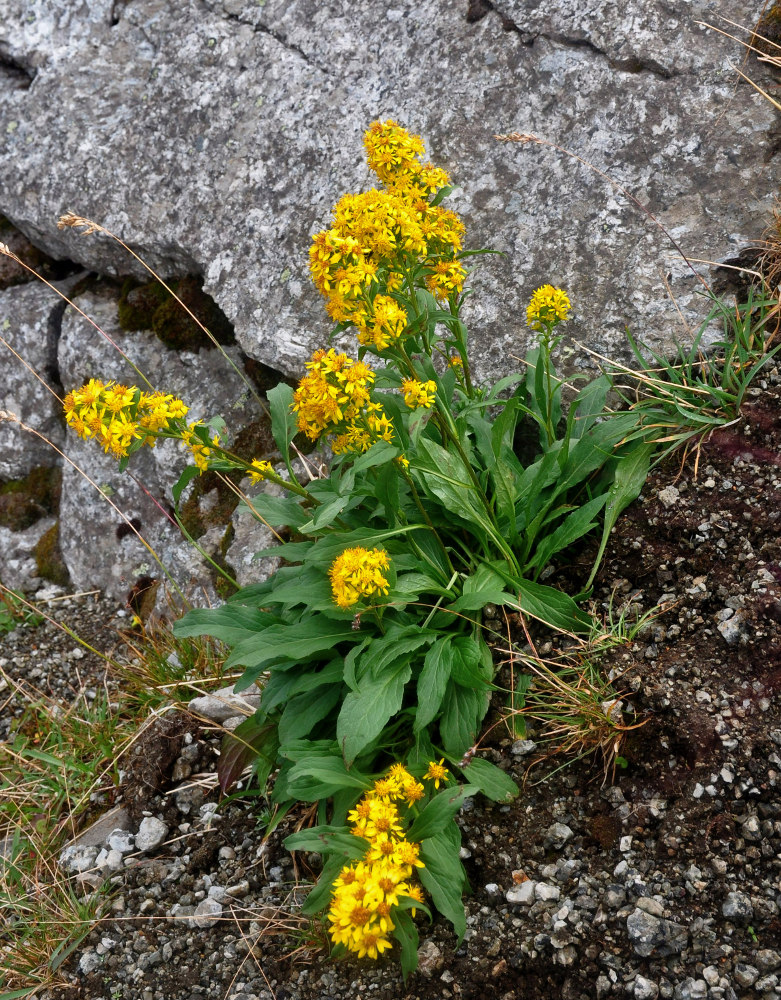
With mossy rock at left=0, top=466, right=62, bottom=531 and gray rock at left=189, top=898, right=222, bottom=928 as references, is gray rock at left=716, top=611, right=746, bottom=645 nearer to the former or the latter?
gray rock at left=189, top=898, right=222, bottom=928

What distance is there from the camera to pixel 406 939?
2135 millimetres

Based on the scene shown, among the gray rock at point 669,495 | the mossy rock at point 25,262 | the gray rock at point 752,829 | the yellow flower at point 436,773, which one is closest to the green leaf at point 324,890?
the yellow flower at point 436,773

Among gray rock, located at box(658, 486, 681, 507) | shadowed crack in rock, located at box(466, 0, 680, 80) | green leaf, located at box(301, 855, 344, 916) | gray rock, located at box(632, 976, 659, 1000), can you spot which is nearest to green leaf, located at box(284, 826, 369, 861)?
green leaf, located at box(301, 855, 344, 916)

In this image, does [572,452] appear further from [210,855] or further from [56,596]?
[56,596]

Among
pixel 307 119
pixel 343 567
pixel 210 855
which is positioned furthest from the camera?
pixel 307 119

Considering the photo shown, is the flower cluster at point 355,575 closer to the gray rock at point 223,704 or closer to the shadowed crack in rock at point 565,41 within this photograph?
the gray rock at point 223,704

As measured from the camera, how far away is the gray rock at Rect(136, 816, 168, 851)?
2.99 meters

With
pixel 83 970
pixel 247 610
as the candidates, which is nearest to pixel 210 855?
pixel 83 970

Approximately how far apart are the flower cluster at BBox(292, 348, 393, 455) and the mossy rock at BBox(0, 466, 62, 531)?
313cm

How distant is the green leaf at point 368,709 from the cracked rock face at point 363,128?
1.52m

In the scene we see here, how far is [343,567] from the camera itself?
2379 mm

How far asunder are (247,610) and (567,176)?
2287mm

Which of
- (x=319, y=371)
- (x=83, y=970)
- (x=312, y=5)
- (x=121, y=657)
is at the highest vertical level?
(x=312, y=5)

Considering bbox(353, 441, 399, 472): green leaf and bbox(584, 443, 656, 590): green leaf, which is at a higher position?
bbox(353, 441, 399, 472): green leaf
